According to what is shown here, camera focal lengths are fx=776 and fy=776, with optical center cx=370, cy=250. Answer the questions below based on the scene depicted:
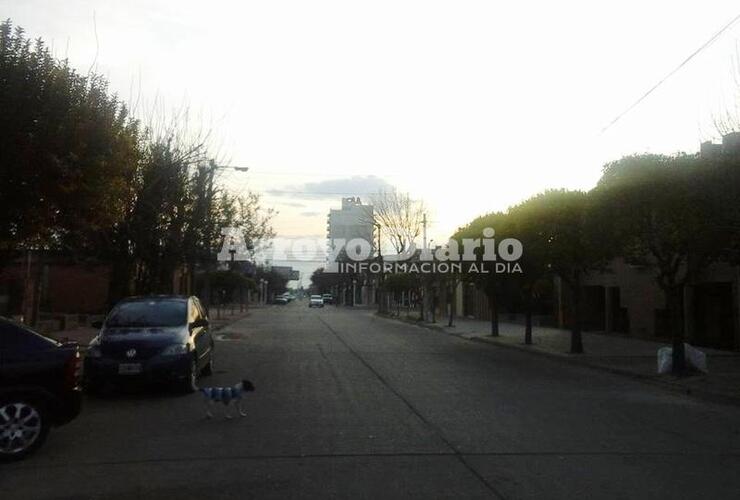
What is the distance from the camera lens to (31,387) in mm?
8273

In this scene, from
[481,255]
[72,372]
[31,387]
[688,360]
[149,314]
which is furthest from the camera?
[481,255]

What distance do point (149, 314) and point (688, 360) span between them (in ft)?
36.9

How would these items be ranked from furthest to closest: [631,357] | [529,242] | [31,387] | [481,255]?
[481,255] → [529,242] → [631,357] → [31,387]

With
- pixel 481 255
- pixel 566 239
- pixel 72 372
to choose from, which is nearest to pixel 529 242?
pixel 566 239

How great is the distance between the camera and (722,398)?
13.4 meters

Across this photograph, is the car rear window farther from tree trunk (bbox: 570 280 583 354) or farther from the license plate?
tree trunk (bbox: 570 280 583 354)

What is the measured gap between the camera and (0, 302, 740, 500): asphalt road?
694cm

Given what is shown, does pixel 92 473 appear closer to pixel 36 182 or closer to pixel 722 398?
pixel 36 182

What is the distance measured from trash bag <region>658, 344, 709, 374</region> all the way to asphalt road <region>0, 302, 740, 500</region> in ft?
6.29

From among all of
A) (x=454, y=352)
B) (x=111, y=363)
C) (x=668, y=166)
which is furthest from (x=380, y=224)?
(x=111, y=363)

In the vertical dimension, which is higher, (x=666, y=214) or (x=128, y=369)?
(x=666, y=214)

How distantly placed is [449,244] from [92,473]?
85.8 feet

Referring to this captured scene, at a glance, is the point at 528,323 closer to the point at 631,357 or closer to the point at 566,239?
the point at 566,239

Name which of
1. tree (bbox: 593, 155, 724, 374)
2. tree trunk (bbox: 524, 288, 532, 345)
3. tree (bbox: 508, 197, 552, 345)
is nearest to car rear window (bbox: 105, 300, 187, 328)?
tree (bbox: 593, 155, 724, 374)
